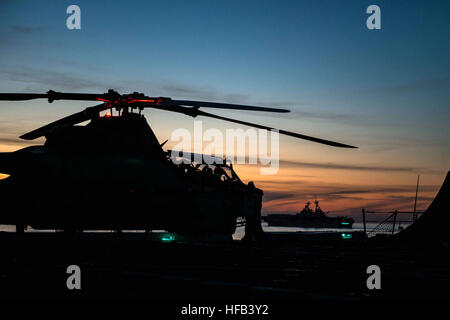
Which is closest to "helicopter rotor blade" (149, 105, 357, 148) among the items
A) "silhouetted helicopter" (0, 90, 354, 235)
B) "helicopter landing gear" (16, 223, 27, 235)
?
"silhouetted helicopter" (0, 90, 354, 235)

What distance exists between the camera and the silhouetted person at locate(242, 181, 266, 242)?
71.2ft

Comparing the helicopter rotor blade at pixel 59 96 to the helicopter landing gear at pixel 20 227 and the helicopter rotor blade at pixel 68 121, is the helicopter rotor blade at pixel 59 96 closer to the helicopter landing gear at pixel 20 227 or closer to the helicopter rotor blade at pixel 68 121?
the helicopter rotor blade at pixel 68 121

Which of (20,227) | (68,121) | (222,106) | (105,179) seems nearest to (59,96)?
(68,121)

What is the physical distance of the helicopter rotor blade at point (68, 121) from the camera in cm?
2016

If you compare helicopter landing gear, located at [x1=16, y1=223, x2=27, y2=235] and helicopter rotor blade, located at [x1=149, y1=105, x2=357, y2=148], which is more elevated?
helicopter rotor blade, located at [x1=149, y1=105, x2=357, y2=148]

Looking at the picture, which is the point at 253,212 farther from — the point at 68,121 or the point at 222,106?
the point at 68,121

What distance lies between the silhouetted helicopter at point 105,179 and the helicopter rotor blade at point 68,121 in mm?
359

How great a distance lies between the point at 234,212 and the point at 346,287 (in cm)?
1042

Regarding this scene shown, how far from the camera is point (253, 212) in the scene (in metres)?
22.2

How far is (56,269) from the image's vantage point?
42.4 ft

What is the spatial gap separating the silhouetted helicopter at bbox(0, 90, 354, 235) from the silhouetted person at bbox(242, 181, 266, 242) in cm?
248

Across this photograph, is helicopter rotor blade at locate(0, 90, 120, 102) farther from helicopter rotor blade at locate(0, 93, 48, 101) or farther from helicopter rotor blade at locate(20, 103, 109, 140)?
helicopter rotor blade at locate(20, 103, 109, 140)
